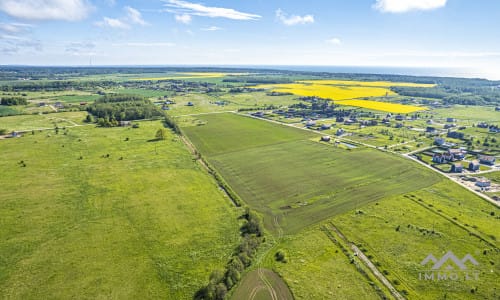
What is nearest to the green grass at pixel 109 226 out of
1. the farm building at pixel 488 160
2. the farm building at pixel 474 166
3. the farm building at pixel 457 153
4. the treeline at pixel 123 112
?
the treeline at pixel 123 112

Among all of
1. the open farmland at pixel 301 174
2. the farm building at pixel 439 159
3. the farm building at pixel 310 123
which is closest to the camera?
the open farmland at pixel 301 174

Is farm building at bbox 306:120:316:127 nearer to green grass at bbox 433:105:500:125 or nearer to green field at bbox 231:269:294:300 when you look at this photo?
green grass at bbox 433:105:500:125

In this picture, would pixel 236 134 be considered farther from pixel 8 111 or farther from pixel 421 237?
pixel 8 111

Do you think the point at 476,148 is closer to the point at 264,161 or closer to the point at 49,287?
the point at 264,161

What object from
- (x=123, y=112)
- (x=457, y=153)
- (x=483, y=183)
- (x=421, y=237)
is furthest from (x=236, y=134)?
(x=483, y=183)

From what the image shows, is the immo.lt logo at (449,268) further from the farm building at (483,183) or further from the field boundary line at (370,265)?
the farm building at (483,183)

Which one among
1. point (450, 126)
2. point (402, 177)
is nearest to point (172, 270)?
point (402, 177)

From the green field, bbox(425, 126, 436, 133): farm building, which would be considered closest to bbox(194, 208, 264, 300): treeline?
the green field
